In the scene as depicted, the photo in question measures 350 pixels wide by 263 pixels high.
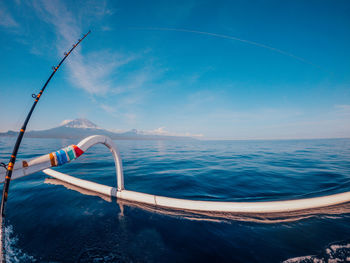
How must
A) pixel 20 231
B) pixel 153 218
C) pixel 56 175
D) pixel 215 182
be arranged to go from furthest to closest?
pixel 215 182
pixel 56 175
pixel 153 218
pixel 20 231

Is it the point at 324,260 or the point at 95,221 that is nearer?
the point at 324,260

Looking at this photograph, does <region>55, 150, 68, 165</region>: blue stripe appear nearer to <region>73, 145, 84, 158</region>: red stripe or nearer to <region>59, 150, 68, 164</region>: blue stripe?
<region>59, 150, 68, 164</region>: blue stripe

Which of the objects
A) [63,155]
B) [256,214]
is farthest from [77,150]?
[256,214]

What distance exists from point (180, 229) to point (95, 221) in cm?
192

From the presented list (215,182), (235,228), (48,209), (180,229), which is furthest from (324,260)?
(48,209)

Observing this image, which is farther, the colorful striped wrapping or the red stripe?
the red stripe

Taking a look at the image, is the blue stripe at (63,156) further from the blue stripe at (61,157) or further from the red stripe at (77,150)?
the red stripe at (77,150)

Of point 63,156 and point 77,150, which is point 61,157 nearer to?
point 63,156

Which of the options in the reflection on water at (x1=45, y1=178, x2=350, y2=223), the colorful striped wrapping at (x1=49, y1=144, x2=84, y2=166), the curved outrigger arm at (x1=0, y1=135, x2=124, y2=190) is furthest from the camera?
the reflection on water at (x1=45, y1=178, x2=350, y2=223)

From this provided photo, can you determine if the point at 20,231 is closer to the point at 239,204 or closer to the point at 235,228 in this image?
the point at 235,228

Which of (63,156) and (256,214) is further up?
(63,156)

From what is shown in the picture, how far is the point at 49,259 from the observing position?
2.02 metres

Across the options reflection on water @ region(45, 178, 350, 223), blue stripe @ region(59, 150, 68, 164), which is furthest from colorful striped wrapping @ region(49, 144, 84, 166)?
reflection on water @ region(45, 178, 350, 223)

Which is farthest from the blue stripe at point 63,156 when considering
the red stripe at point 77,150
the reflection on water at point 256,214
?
the reflection on water at point 256,214
